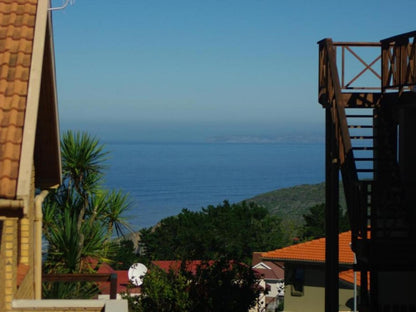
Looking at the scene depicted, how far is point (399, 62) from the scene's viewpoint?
14891 millimetres

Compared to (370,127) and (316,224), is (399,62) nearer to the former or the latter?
(370,127)

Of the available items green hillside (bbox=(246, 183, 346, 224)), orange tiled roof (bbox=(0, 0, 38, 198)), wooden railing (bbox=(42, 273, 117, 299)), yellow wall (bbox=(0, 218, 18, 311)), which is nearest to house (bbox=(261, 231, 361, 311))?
wooden railing (bbox=(42, 273, 117, 299))

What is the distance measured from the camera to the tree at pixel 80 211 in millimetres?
15797

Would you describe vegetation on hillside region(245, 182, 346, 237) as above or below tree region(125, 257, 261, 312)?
above

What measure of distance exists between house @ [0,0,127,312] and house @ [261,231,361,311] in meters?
24.1

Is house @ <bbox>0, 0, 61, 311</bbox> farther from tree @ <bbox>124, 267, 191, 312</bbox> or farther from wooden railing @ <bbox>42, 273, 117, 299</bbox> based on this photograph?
tree @ <bbox>124, 267, 191, 312</bbox>

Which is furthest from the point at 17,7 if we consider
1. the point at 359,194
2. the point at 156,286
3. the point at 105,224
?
the point at 105,224

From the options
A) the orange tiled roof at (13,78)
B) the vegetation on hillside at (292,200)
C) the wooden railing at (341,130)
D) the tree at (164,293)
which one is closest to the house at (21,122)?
the orange tiled roof at (13,78)

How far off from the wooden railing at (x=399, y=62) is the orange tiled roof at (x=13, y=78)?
9165mm

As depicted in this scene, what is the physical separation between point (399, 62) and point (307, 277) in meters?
20.6

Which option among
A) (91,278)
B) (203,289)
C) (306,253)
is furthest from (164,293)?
(306,253)

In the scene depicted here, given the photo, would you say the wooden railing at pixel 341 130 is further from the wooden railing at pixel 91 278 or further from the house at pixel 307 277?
the house at pixel 307 277

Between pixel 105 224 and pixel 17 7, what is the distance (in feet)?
36.3

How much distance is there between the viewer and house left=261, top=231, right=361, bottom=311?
1287 inches
